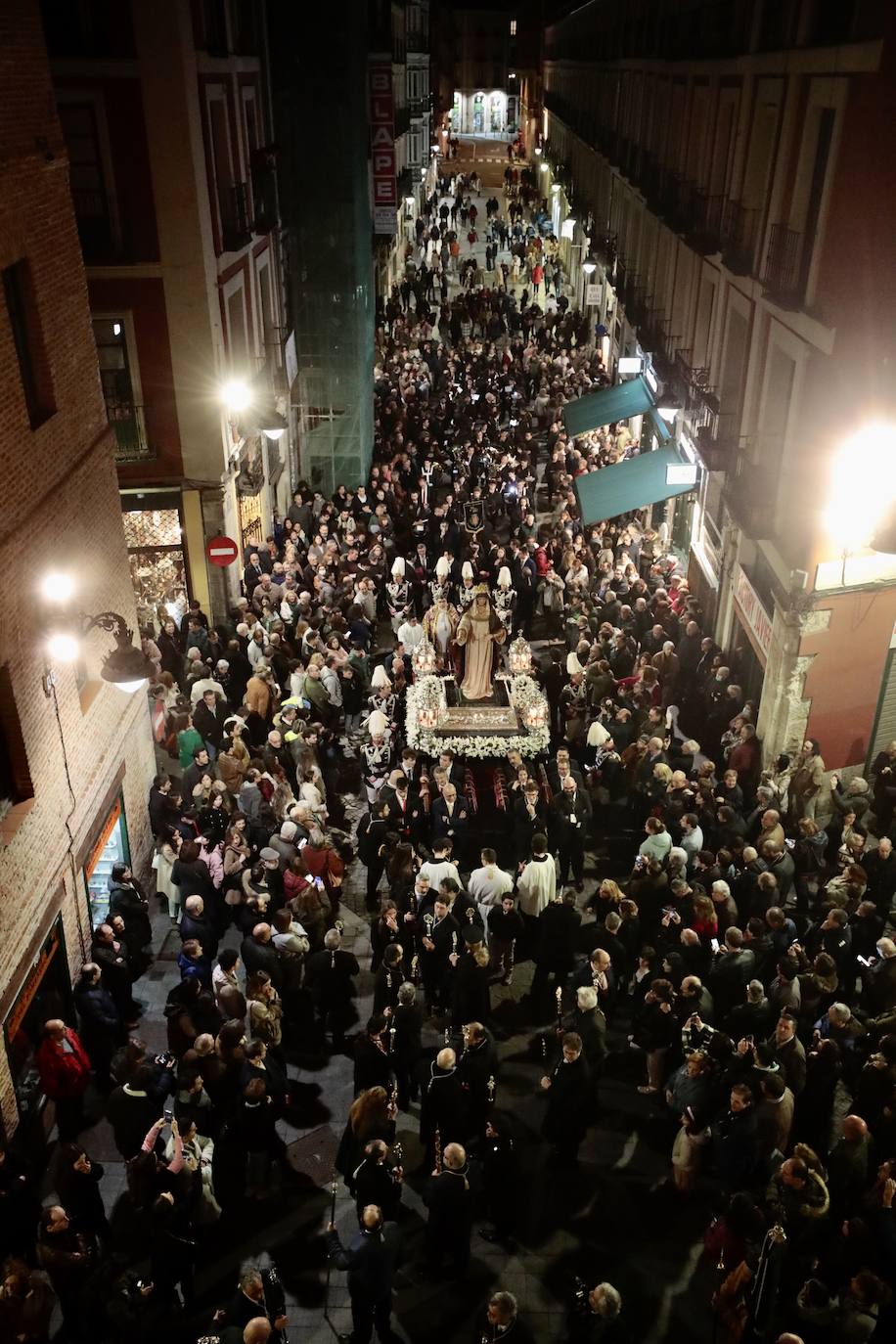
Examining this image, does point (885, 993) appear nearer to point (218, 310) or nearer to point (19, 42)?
point (19, 42)

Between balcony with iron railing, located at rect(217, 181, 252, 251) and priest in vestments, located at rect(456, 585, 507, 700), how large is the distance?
8775 millimetres

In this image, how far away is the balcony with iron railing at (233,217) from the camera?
62.1 feet

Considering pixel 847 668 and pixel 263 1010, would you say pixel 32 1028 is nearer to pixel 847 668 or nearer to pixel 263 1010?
pixel 263 1010

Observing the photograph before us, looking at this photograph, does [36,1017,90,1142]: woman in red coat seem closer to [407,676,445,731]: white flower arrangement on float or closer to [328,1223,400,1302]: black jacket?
[328,1223,400,1302]: black jacket

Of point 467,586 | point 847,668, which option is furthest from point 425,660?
point 847,668

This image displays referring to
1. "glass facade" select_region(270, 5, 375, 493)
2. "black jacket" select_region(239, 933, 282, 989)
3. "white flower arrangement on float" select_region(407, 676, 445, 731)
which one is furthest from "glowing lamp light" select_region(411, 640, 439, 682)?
"glass facade" select_region(270, 5, 375, 493)

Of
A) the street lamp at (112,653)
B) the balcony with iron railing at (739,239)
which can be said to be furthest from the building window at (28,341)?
the balcony with iron railing at (739,239)

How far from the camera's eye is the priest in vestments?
1505 centimetres

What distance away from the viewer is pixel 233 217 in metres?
19.4

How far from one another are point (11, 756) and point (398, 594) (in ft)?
31.7

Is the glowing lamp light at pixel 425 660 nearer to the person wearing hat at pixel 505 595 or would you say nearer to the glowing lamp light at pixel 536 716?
the glowing lamp light at pixel 536 716

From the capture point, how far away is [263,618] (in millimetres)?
17172

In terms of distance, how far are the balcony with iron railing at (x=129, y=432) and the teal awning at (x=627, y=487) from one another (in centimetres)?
854

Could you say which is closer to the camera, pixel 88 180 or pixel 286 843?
pixel 286 843
